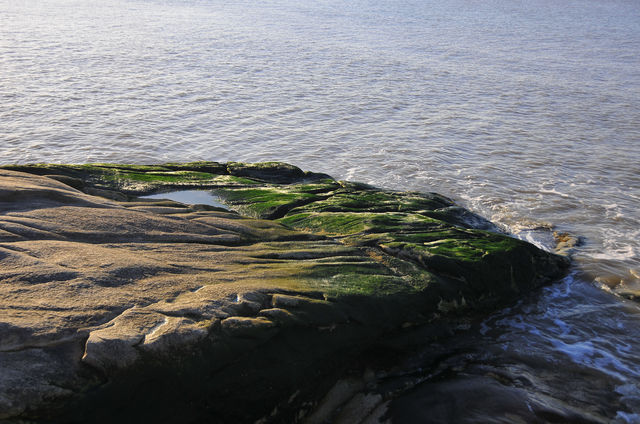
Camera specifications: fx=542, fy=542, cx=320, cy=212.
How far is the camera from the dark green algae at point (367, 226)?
7348 millimetres

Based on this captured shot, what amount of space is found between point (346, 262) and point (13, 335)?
4.04 meters

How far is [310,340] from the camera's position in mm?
5906

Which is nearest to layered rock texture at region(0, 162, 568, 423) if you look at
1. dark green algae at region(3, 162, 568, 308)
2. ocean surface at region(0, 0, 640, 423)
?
dark green algae at region(3, 162, 568, 308)

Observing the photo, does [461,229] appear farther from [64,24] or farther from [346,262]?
[64,24]

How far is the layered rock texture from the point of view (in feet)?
16.1

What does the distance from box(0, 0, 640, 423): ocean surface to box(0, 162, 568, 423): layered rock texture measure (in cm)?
85

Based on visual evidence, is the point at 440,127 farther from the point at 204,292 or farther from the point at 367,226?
the point at 204,292

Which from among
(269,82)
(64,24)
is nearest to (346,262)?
(269,82)

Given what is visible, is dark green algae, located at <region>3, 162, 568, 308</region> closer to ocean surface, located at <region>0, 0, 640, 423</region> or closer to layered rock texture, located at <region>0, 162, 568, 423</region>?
layered rock texture, located at <region>0, 162, 568, 423</region>

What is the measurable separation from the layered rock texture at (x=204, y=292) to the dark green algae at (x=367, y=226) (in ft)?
0.12

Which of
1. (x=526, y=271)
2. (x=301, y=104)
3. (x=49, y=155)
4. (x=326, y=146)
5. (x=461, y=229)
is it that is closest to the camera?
(x=526, y=271)

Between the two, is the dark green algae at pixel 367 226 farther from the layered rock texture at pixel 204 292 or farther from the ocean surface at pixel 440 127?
the ocean surface at pixel 440 127

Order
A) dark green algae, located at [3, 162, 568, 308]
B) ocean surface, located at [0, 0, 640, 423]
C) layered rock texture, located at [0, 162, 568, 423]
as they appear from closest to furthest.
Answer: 1. layered rock texture, located at [0, 162, 568, 423]
2. ocean surface, located at [0, 0, 640, 423]
3. dark green algae, located at [3, 162, 568, 308]

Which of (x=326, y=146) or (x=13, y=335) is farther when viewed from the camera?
(x=326, y=146)
